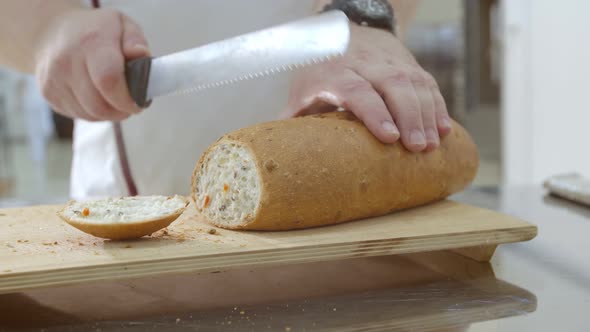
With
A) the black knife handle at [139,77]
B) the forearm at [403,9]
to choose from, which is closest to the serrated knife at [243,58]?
the black knife handle at [139,77]

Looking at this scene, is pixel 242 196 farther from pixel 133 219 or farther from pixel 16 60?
pixel 16 60

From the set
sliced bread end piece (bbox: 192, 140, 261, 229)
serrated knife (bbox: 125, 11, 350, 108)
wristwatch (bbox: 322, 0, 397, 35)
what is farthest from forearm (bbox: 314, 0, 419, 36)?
sliced bread end piece (bbox: 192, 140, 261, 229)

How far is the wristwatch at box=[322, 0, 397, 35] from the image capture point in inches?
47.3

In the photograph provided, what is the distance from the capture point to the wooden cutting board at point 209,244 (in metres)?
0.79

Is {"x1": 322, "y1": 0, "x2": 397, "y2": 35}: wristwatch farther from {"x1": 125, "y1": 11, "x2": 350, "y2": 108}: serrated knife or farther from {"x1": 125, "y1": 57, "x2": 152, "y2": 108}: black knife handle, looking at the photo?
{"x1": 125, "y1": 57, "x2": 152, "y2": 108}: black knife handle

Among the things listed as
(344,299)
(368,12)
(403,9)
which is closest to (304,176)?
(344,299)

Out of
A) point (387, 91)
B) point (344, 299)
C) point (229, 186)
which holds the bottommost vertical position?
point (344, 299)

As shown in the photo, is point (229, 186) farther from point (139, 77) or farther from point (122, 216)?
point (139, 77)

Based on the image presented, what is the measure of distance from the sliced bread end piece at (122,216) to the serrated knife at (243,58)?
11.0 inches

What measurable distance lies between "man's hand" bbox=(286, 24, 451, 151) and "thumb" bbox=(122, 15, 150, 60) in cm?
37

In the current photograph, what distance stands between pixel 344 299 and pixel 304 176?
0.77 feet

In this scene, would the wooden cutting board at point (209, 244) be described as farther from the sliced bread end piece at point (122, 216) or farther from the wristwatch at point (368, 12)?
the wristwatch at point (368, 12)

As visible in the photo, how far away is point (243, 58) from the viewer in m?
1.12

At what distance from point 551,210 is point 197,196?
84 cm
